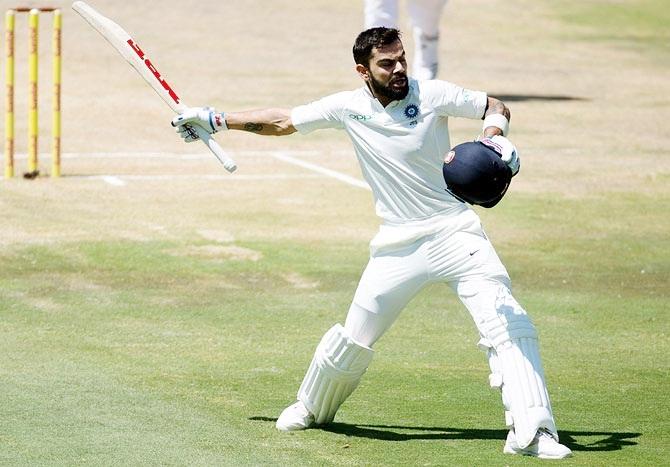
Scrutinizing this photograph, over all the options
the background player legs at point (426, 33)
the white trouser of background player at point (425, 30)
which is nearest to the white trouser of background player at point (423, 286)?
the white trouser of background player at point (425, 30)

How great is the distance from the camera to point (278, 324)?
10.8 meters

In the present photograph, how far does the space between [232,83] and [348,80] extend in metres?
1.88

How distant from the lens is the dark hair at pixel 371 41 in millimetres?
7949

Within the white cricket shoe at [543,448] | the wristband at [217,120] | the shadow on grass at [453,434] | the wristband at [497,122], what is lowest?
the shadow on grass at [453,434]

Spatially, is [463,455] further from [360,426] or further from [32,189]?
[32,189]

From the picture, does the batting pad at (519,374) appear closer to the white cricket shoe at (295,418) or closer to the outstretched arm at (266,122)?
the white cricket shoe at (295,418)

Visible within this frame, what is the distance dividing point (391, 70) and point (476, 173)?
0.84 metres

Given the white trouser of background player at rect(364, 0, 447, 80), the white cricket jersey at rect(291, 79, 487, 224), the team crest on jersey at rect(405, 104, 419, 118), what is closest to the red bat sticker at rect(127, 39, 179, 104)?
the white cricket jersey at rect(291, 79, 487, 224)

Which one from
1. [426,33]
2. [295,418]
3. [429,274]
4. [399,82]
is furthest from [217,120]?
[426,33]

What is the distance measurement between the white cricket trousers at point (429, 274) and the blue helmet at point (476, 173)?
0.39m

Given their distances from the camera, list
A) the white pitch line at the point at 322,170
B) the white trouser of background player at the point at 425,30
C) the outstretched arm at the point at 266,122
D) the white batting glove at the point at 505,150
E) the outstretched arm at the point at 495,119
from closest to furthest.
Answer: the white batting glove at the point at 505,150 → the outstretched arm at the point at 495,119 → the outstretched arm at the point at 266,122 → the white pitch line at the point at 322,170 → the white trouser of background player at the point at 425,30

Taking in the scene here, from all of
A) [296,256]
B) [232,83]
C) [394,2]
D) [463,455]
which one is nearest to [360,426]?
[463,455]

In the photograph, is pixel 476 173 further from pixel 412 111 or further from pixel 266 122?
pixel 266 122

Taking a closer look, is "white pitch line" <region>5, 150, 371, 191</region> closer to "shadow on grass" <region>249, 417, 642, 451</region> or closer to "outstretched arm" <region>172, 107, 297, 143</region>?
"outstretched arm" <region>172, 107, 297, 143</region>
